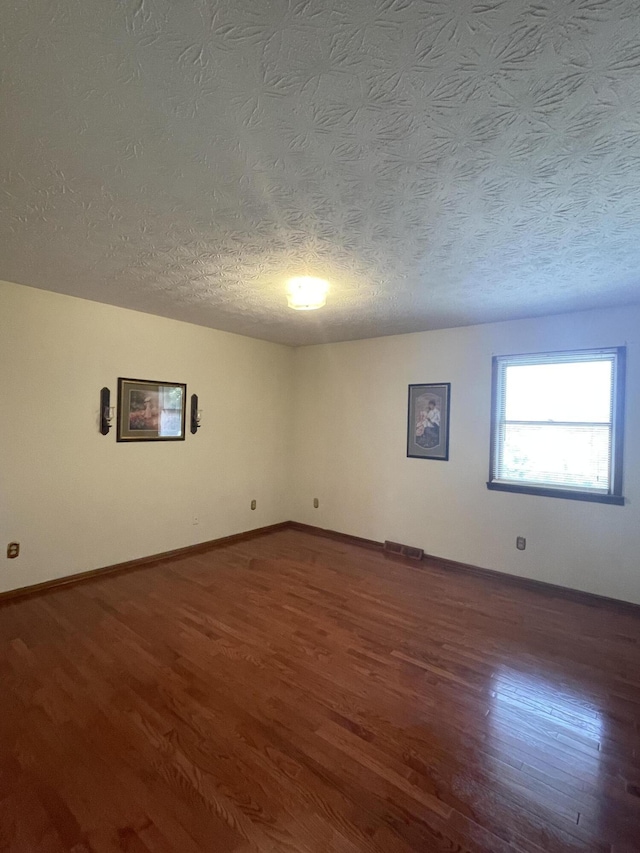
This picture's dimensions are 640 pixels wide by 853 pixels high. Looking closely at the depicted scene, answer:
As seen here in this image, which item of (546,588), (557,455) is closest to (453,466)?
(557,455)

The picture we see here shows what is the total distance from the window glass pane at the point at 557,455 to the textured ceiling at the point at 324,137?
56.9 inches

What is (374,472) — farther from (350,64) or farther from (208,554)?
(350,64)

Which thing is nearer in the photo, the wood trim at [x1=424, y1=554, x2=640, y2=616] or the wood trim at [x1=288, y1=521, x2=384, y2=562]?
the wood trim at [x1=424, y1=554, x2=640, y2=616]

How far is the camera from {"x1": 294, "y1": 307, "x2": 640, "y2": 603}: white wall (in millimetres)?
3309

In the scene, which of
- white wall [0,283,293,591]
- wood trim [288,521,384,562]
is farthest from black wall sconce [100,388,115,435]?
wood trim [288,521,384,562]

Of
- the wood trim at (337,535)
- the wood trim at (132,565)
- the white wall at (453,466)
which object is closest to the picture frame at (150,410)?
the wood trim at (132,565)

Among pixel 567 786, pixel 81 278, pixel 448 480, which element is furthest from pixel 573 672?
pixel 81 278

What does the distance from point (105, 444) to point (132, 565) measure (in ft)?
4.00

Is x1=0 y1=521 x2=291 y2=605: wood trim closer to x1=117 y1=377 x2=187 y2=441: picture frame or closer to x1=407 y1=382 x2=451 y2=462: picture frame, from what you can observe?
x1=117 y1=377 x2=187 y2=441: picture frame

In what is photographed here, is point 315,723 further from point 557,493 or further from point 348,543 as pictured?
point 348,543

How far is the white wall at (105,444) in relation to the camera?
3.14 metres

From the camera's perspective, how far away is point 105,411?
3.58 meters

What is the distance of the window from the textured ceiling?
1112mm

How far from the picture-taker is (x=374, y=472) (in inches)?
186
